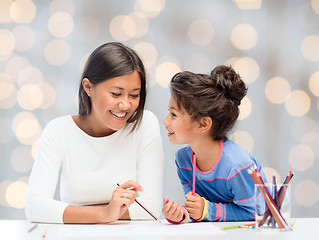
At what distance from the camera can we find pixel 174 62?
2117mm

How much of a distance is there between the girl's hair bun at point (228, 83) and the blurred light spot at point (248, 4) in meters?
0.92

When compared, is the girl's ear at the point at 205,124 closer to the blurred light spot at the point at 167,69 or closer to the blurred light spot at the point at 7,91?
the blurred light spot at the point at 167,69

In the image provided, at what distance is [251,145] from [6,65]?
4.19ft

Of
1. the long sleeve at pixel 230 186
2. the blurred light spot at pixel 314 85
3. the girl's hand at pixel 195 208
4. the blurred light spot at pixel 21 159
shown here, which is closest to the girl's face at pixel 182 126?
the long sleeve at pixel 230 186

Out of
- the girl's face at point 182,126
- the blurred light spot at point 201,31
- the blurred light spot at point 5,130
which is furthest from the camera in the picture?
the blurred light spot at point 201,31

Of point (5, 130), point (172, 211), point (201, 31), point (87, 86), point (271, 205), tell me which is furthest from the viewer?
point (201, 31)

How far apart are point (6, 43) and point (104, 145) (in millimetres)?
949

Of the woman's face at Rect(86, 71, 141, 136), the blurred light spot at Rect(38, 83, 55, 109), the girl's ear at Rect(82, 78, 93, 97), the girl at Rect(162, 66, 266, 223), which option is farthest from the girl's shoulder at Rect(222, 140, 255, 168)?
the blurred light spot at Rect(38, 83, 55, 109)

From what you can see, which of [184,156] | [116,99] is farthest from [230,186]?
[116,99]

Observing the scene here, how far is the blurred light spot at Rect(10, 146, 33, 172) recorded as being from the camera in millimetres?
2051

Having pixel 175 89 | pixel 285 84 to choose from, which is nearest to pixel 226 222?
pixel 175 89

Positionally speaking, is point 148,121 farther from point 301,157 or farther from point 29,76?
point 301,157

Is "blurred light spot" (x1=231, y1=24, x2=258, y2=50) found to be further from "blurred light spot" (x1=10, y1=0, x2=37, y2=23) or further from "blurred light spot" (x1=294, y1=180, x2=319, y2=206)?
"blurred light spot" (x1=10, y1=0, x2=37, y2=23)

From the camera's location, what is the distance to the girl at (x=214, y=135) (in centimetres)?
127
